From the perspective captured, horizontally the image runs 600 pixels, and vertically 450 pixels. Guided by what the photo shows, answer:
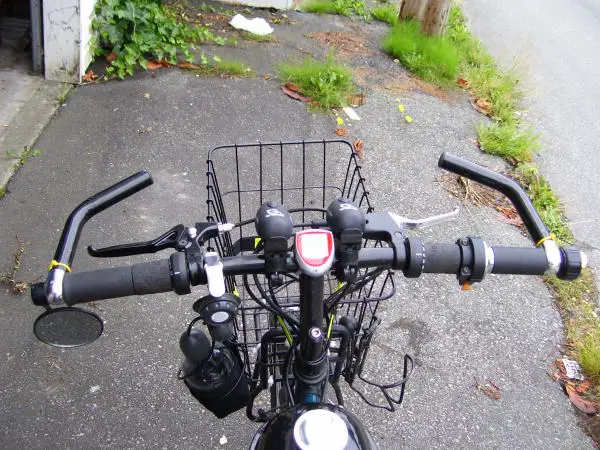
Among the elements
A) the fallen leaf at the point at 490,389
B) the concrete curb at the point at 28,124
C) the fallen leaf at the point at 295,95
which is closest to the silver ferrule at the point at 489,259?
the fallen leaf at the point at 490,389

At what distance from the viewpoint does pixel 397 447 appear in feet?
8.39

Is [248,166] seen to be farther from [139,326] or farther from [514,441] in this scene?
[514,441]

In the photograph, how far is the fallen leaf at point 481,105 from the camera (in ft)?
17.3

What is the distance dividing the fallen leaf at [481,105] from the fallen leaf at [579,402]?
311 cm

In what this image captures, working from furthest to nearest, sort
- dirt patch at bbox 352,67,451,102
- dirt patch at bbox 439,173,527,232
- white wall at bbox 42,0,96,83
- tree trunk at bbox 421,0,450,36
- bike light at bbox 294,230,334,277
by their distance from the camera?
tree trunk at bbox 421,0,450,36, dirt patch at bbox 352,67,451,102, white wall at bbox 42,0,96,83, dirt patch at bbox 439,173,527,232, bike light at bbox 294,230,334,277

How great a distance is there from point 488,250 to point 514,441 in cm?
175

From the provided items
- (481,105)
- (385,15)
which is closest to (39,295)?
(481,105)

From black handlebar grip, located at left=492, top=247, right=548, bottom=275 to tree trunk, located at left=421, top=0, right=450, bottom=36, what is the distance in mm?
5093

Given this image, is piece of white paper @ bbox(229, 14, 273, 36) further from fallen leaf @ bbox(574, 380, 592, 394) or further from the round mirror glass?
the round mirror glass

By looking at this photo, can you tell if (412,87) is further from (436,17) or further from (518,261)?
(518,261)

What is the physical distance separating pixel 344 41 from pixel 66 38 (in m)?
3.07

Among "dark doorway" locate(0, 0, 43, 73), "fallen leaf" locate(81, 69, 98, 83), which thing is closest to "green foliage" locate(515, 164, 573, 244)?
"fallen leaf" locate(81, 69, 98, 83)

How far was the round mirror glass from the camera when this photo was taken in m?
1.27

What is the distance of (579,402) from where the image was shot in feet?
9.34
